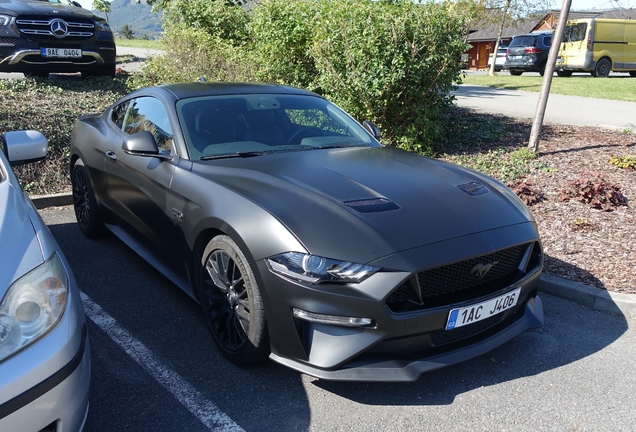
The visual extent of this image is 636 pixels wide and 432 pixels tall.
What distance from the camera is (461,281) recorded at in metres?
3.02

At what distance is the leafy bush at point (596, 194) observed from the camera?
5629 millimetres

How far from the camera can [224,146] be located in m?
3.98

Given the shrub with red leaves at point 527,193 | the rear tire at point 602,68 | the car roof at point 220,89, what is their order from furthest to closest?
the rear tire at point 602,68
the shrub with red leaves at point 527,193
the car roof at point 220,89

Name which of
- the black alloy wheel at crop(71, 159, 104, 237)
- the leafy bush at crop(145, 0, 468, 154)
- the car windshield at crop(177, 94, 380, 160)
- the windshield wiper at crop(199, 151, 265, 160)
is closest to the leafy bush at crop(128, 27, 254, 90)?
the leafy bush at crop(145, 0, 468, 154)

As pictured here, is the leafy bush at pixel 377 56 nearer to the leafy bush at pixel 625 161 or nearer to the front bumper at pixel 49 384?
the leafy bush at pixel 625 161

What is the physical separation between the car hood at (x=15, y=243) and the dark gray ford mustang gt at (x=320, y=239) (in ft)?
3.32

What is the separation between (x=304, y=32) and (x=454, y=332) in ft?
22.4

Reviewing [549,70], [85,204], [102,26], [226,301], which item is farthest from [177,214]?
[102,26]

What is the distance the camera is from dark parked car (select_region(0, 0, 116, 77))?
29.3ft

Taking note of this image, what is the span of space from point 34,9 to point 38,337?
28.2ft

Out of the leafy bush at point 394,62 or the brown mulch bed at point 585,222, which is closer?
the brown mulch bed at point 585,222

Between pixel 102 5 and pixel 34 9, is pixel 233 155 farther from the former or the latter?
pixel 102 5

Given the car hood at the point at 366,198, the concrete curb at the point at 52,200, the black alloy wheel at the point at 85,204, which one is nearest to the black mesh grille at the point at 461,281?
the car hood at the point at 366,198

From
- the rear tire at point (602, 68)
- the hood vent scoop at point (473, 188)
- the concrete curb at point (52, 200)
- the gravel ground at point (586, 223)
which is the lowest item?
the rear tire at point (602, 68)
